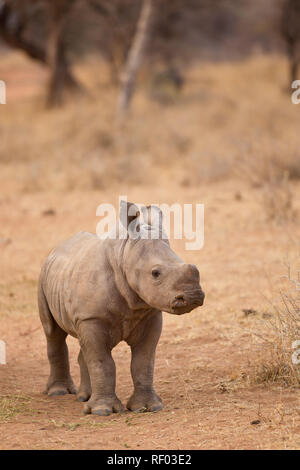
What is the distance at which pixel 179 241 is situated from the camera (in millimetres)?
9352

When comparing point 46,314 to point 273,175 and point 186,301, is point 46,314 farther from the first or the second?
point 273,175

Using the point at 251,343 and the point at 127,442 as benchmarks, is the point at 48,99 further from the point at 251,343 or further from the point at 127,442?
the point at 127,442

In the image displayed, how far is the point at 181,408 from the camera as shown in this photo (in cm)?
447

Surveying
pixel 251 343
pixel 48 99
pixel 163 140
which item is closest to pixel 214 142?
pixel 163 140

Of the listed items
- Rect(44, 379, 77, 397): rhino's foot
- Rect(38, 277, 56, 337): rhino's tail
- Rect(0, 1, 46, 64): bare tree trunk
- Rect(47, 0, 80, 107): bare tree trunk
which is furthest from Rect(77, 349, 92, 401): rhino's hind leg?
Rect(0, 1, 46, 64): bare tree trunk

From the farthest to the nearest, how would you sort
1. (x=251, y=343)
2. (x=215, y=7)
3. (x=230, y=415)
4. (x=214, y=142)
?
(x=215, y=7) → (x=214, y=142) → (x=251, y=343) → (x=230, y=415)

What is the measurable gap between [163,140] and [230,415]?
39.1 feet

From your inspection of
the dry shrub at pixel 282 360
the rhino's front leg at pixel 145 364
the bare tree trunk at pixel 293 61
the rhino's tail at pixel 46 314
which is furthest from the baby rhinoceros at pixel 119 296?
the bare tree trunk at pixel 293 61

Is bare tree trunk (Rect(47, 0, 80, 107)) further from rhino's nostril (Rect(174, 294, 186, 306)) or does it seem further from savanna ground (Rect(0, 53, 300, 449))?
rhino's nostril (Rect(174, 294, 186, 306))

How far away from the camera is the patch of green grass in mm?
4355

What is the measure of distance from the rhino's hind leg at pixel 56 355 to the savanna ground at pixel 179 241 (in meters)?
0.12

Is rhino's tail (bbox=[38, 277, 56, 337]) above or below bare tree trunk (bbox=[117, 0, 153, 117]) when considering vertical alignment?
below

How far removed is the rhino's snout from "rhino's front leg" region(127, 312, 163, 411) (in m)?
0.60

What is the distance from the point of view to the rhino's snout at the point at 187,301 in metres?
3.86
